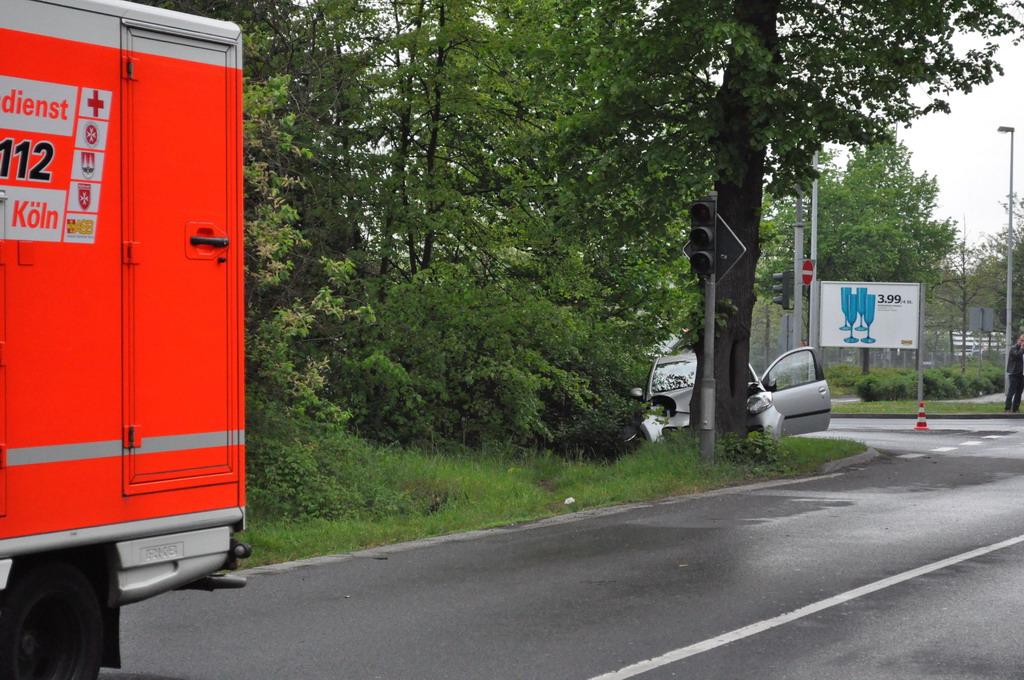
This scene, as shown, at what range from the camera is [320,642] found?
274 inches

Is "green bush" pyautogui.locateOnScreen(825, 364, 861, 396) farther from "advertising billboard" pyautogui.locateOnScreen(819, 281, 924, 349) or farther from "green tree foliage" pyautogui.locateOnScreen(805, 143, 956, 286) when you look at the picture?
"advertising billboard" pyautogui.locateOnScreen(819, 281, 924, 349)

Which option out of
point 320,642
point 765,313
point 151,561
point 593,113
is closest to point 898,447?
point 593,113

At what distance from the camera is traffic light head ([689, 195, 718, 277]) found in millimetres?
15703

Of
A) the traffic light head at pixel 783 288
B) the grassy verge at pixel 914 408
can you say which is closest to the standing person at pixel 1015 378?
the grassy verge at pixel 914 408

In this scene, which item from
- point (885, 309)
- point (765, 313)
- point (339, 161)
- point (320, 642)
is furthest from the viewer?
point (765, 313)

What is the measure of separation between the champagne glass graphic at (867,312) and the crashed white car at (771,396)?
651 inches

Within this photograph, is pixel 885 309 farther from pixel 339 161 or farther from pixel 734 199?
pixel 339 161

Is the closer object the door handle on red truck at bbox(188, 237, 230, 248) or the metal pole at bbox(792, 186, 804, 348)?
the door handle on red truck at bbox(188, 237, 230, 248)

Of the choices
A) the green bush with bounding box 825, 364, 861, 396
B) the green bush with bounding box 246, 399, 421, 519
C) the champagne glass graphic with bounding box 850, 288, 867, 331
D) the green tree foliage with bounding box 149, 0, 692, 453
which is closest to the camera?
the green bush with bounding box 246, 399, 421, 519

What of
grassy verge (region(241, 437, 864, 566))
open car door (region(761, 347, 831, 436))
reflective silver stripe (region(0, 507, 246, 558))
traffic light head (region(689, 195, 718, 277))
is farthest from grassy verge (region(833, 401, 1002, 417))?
reflective silver stripe (region(0, 507, 246, 558))

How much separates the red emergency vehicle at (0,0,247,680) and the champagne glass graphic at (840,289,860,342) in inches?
1225

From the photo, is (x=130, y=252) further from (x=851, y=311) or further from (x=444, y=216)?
(x=851, y=311)

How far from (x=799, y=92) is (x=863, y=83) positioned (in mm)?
902

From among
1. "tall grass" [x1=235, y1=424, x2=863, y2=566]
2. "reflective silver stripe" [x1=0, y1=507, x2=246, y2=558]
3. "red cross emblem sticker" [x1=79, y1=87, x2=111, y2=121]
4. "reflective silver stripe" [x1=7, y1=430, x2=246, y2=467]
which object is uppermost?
"red cross emblem sticker" [x1=79, y1=87, x2=111, y2=121]
